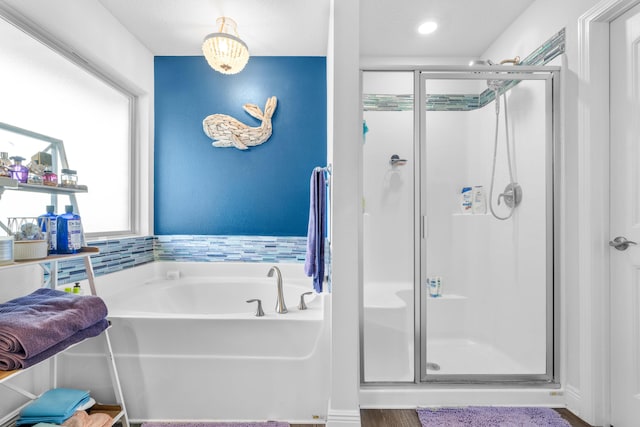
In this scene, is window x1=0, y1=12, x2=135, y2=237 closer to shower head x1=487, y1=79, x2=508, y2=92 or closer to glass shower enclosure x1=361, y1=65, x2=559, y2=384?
glass shower enclosure x1=361, y1=65, x2=559, y2=384

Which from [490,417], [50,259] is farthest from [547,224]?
[50,259]

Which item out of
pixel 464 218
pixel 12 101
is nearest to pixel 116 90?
pixel 12 101

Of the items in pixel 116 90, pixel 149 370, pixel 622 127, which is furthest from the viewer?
pixel 116 90

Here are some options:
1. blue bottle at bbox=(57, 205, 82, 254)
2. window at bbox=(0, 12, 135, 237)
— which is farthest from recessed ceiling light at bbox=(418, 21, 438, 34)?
blue bottle at bbox=(57, 205, 82, 254)

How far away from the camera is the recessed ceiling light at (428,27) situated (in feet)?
7.42

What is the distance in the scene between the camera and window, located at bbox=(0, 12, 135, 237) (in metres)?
1.61

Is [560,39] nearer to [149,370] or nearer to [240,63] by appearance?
[240,63]

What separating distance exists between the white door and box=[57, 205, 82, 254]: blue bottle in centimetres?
257

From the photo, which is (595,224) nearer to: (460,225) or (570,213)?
(570,213)

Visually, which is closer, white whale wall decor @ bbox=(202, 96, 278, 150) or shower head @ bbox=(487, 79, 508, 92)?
shower head @ bbox=(487, 79, 508, 92)

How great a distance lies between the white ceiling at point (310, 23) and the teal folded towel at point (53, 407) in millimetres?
2290

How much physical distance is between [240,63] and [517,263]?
230 cm

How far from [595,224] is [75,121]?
3.07 meters

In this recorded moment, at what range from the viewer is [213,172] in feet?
8.87
